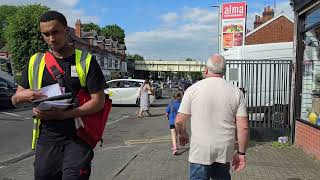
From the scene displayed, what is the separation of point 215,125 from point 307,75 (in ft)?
22.5

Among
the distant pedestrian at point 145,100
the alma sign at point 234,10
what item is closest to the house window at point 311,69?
the distant pedestrian at point 145,100

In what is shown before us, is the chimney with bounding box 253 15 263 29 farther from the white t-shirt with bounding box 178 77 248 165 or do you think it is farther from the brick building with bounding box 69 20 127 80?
the white t-shirt with bounding box 178 77 248 165

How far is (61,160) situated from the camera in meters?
3.63

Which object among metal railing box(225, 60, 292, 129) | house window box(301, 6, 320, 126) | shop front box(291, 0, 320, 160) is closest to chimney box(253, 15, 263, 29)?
metal railing box(225, 60, 292, 129)

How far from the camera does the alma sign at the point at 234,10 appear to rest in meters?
34.9

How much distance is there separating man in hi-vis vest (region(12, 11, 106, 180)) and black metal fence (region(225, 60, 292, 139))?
876cm

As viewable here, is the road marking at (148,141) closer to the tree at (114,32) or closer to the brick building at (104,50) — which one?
the brick building at (104,50)

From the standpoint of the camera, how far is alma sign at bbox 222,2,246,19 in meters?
34.9

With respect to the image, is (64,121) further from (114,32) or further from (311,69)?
(114,32)

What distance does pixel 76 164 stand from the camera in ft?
11.6

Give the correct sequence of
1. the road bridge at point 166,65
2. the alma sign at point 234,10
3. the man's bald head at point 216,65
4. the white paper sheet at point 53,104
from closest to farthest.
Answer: the white paper sheet at point 53,104, the man's bald head at point 216,65, the alma sign at point 234,10, the road bridge at point 166,65

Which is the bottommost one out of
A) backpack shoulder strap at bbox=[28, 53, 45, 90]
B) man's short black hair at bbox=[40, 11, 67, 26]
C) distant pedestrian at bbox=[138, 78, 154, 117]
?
distant pedestrian at bbox=[138, 78, 154, 117]

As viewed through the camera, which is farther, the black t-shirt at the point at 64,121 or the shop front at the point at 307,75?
the shop front at the point at 307,75

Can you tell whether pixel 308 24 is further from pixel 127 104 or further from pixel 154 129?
pixel 127 104
